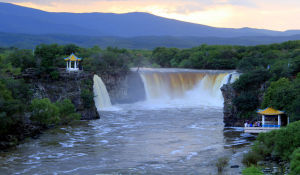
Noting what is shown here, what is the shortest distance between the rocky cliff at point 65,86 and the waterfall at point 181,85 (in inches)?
487

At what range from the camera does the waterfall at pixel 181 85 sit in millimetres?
49094

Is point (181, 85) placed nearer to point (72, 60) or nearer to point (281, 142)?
point (72, 60)

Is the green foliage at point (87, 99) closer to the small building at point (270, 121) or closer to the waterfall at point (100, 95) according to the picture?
the waterfall at point (100, 95)

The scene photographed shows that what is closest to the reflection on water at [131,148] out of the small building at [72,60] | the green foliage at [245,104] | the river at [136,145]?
the river at [136,145]

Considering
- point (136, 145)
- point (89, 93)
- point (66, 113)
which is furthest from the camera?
point (89, 93)

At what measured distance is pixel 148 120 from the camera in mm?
36312

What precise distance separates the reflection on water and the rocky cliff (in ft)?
6.26

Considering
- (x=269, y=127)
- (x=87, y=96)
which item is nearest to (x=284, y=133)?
(x=269, y=127)

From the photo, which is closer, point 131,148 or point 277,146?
point 277,146

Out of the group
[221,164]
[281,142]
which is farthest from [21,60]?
[281,142]

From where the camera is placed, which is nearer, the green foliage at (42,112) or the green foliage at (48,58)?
the green foliage at (42,112)

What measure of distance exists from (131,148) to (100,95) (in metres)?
17.3

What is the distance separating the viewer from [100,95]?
4225 cm

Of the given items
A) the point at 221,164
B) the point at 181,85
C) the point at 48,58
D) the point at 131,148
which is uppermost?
the point at 48,58
